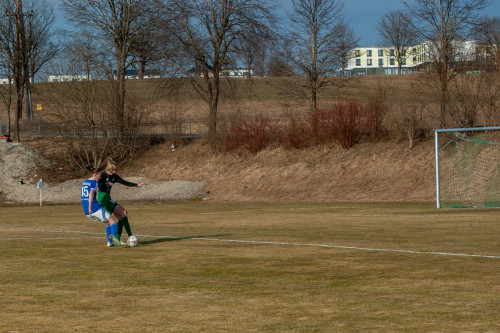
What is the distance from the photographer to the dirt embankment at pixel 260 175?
A: 3816 cm

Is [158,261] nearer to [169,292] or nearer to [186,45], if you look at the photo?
[169,292]

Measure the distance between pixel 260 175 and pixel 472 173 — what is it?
14923mm

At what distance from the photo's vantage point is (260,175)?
43500 millimetres

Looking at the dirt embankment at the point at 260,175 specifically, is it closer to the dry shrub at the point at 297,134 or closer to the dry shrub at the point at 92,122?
the dry shrub at the point at 297,134

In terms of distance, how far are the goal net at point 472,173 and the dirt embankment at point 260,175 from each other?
214 centimetres

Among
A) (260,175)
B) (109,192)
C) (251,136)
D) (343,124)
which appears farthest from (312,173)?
(109,192)

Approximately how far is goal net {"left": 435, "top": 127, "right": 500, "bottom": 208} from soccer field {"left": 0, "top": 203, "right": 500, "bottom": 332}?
11.8m

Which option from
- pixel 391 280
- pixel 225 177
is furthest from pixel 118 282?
pixel 225 177

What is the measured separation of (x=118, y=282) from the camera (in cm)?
1053

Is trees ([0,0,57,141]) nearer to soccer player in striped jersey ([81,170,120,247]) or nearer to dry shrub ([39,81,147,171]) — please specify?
dry shrub ([39,81,147,171])

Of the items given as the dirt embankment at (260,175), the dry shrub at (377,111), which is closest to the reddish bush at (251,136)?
the dirt embankment at (260,175)

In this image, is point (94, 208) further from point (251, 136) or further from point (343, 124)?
point (251, 136)

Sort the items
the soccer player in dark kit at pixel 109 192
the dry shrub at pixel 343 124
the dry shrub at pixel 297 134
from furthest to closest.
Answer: the dry shrub at pixel 297 134 → the dry shrub at pixel 343 124 → the soccer player in dark kit at pixel 109 192

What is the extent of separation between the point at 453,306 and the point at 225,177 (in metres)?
37.0
